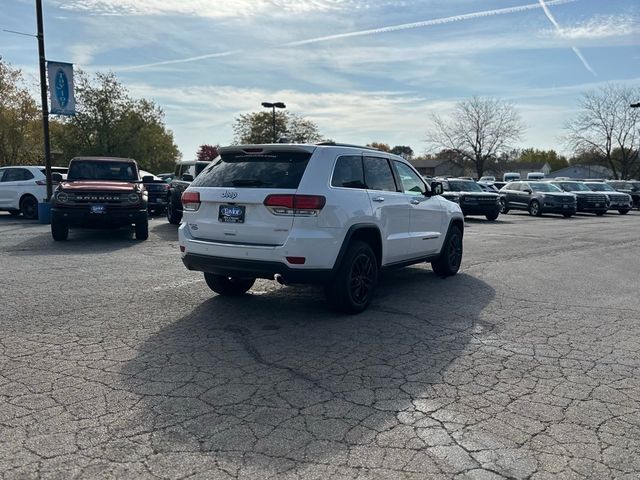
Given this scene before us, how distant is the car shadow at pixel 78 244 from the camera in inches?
420

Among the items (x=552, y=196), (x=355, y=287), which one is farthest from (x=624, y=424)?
(x=552, y=196)

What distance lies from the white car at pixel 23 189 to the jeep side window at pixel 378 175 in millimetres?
14515

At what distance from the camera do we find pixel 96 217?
→ 11.7 meters

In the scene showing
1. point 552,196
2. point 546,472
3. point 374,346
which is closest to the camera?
point 546,472

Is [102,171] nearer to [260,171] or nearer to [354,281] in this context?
[260,171]

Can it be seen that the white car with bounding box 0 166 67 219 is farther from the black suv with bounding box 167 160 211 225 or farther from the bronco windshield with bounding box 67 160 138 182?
the bronco windshield with bounding box 67 160 138 182

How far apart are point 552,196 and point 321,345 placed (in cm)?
2296

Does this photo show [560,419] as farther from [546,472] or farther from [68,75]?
[68,75]

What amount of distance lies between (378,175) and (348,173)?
781 millimetres

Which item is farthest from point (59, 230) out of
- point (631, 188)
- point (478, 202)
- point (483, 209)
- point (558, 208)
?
point (631, 188)

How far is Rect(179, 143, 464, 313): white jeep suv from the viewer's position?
5.58 metres

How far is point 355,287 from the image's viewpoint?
6.17 metres

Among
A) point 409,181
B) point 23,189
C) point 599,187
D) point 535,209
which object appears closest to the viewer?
point 409,181

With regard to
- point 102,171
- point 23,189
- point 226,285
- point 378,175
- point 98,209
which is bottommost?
point 226,285
